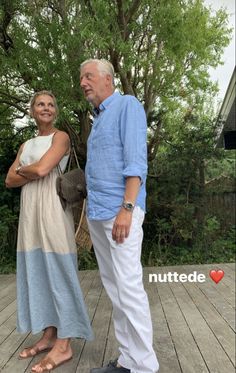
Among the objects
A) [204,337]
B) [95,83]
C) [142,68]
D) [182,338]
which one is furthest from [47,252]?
[142,68]

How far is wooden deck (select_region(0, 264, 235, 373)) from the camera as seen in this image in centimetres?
265

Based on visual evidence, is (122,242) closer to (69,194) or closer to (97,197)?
(97,197)

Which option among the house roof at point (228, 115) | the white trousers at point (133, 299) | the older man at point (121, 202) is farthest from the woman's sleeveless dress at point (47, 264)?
the house roof at point (228, 115)

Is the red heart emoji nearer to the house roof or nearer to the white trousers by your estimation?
the house roof

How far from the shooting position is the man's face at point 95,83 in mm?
2254

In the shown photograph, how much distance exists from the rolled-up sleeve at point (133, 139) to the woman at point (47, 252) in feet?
1.97

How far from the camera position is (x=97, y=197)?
223cm

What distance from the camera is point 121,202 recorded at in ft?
7.16

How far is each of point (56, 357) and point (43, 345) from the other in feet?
0.77

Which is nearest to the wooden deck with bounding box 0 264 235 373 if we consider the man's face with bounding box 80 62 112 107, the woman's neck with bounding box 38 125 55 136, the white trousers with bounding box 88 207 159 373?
the white trousers with bounding box 88 207 159 373

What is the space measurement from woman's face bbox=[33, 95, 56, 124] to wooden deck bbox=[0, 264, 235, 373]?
1.43 metres

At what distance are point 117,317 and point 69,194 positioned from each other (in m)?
0.74

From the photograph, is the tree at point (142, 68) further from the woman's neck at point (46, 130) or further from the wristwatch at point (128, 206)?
the wristwatch at point (128, 206)

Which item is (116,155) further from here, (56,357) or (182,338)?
(182,338)
